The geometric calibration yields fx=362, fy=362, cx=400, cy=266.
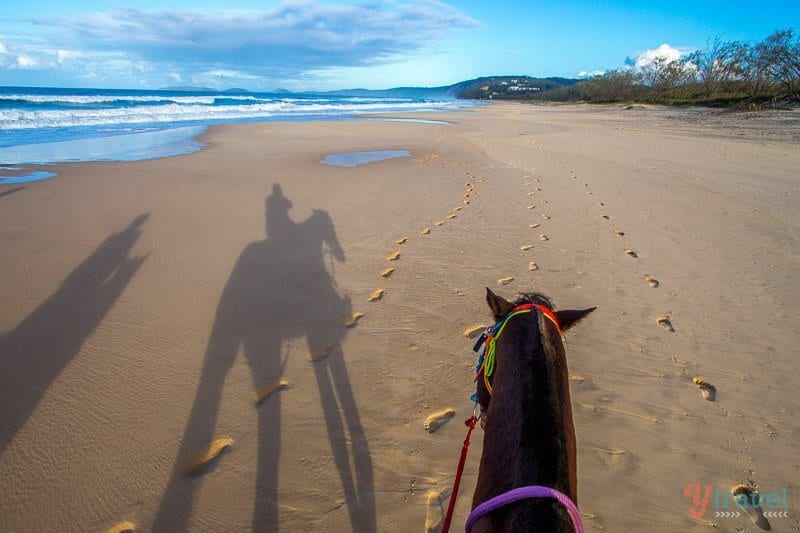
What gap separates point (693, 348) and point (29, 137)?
81.1 feet

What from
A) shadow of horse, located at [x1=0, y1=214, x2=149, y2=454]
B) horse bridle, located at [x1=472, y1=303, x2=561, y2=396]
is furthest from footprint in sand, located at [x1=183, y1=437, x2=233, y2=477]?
horse bridle, located at [x1=472, y1=303, x2=561, y2=396]

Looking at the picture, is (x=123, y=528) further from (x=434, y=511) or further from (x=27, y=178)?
(x=27, y=178)

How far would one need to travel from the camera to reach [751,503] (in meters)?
2.23

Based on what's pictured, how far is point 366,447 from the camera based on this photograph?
2.60 m

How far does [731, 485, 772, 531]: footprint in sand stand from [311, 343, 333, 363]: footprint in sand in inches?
124

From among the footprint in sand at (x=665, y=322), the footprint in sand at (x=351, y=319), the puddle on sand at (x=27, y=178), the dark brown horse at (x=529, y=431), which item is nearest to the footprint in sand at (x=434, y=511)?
the dark brown horse at (x=529, y=431)

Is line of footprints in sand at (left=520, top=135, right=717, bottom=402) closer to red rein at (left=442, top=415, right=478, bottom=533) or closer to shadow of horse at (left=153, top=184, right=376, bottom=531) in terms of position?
red rein at (left=442, top=415, right=478, bottom=533)

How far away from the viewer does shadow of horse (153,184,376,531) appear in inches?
90.2

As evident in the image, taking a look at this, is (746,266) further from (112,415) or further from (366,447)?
(112,415)

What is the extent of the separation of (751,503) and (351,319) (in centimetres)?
337

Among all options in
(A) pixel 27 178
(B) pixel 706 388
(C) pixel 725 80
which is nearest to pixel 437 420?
(B) pixel 706 388

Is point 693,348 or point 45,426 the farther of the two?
point 693,348

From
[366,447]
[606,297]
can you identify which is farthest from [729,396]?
[366,447]

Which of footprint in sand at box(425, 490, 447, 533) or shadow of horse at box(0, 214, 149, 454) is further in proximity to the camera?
shadow of horse at box(0, 214, 149, 454)
